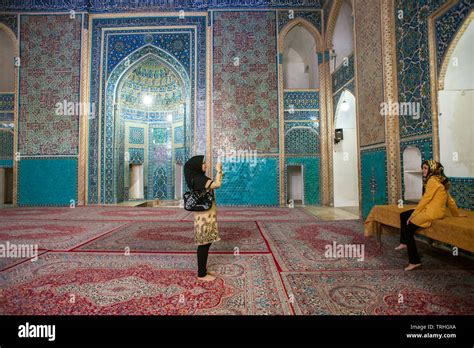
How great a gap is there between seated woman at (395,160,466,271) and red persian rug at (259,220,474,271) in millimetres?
233

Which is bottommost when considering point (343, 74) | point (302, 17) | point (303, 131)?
point (303, 131)

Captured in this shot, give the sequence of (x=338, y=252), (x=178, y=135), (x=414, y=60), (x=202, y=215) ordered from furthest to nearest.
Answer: (x=178, y=135) → (x=414, y=60) → (x=338, y=252) → (x=202, y=215)

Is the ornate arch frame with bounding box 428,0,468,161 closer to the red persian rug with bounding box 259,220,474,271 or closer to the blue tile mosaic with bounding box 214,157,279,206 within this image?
the red persian rug with bounding box 259,220,474,271

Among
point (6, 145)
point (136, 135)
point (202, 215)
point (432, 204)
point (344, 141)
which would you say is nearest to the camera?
point (202, 215)

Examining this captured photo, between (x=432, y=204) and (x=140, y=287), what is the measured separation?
2528 mm

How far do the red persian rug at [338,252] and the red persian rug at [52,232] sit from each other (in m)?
2.53

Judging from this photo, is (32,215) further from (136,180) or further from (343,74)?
(343,74)

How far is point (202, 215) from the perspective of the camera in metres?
2.01

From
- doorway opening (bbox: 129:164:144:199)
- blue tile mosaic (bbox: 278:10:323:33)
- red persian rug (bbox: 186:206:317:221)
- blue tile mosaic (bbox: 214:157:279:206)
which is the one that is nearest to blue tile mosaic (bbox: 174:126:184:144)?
doorway opening (bbox: 129:164:144:199)

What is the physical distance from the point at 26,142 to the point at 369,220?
354 inches

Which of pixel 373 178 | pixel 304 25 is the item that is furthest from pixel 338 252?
pixel 304 25

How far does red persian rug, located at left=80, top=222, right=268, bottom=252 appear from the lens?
9.74ft

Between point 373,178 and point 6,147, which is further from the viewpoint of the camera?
point 6,147

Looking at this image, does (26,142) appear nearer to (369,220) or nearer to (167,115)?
(167,115)
